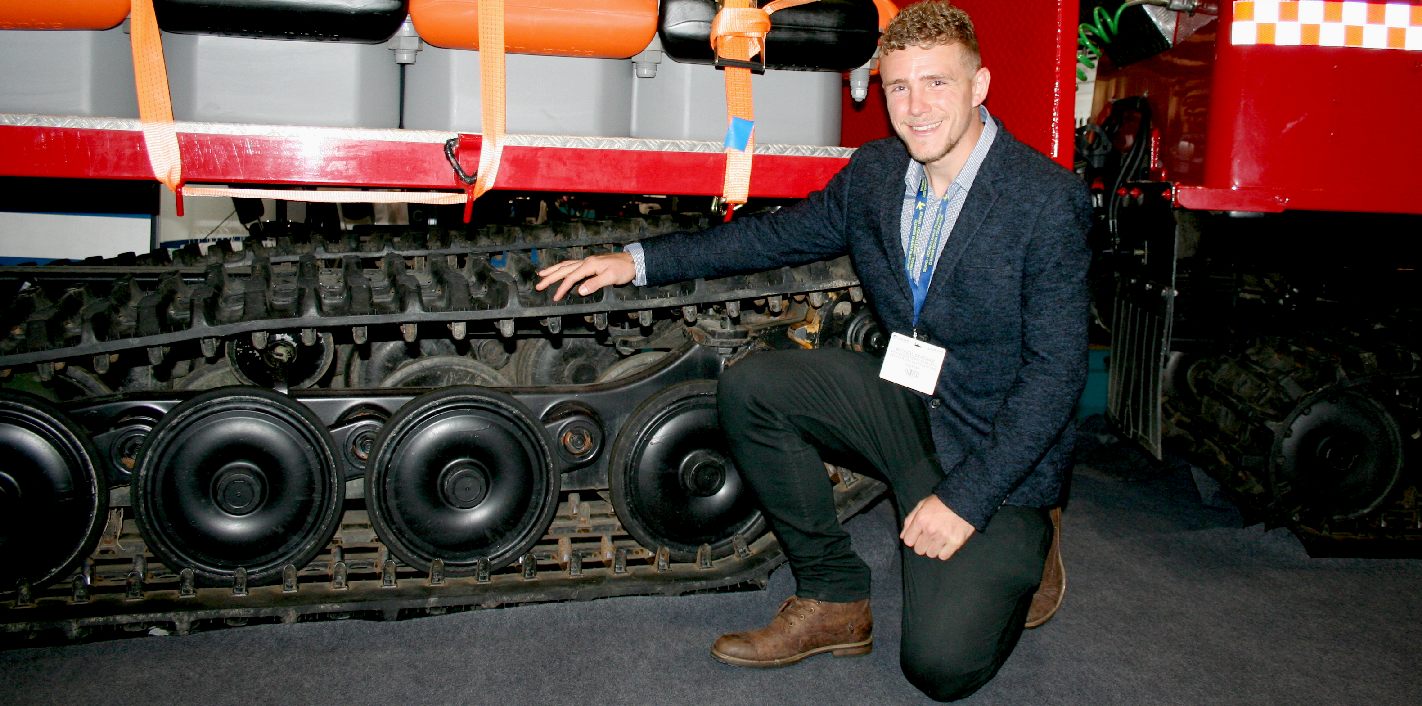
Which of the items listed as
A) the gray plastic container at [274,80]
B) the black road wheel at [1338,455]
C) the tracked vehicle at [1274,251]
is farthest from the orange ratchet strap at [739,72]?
the black road wheel at [1338,455]

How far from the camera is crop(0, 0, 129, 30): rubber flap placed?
1.99 m

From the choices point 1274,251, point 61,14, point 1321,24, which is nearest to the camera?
point 61,14

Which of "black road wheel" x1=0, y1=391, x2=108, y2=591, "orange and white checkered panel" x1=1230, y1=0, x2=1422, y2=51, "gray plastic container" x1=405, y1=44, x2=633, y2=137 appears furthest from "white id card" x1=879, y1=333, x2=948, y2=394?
"black road wheel" x1=0, y1=391, x2=108, y2=591

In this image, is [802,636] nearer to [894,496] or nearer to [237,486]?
[894,496]

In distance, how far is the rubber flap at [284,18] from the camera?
206 centimetres

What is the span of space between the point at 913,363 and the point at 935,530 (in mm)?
434

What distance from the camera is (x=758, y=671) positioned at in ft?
8.21

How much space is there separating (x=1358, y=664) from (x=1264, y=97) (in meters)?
1.70

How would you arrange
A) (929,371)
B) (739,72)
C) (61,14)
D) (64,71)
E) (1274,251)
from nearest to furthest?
(61,14)
(64,71)
(929,371)
(739,72)
(1274,251)

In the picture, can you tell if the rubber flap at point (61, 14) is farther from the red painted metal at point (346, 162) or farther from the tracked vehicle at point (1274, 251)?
the tracked vehicle at point (1274, 251)

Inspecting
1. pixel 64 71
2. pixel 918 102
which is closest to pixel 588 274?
pixel 918 102

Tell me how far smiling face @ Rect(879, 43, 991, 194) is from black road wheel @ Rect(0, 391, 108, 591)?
2235mm

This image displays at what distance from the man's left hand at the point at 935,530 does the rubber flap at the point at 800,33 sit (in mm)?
1180

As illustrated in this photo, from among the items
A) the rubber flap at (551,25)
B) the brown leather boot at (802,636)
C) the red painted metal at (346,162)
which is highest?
the rubber flap at (551,25)
